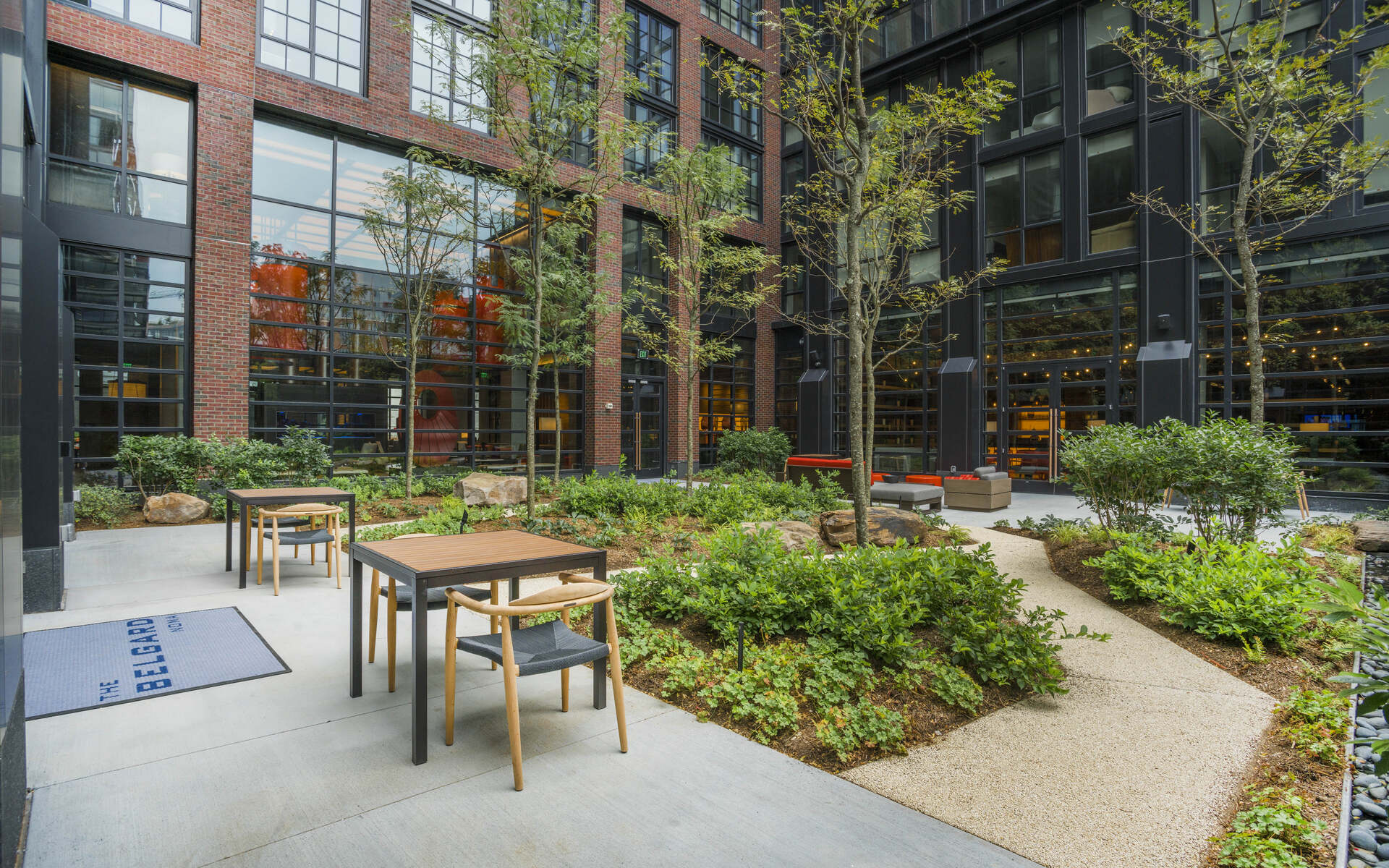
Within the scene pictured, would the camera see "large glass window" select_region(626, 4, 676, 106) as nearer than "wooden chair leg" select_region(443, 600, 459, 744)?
Result: No

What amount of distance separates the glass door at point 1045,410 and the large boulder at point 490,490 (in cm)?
1149

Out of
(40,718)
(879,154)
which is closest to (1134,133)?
(879,154)

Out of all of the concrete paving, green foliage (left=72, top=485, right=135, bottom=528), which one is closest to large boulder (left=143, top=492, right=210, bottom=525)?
green foliage (left=72, top=485, right=135, bottom=528)

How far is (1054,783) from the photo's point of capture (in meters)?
2.77

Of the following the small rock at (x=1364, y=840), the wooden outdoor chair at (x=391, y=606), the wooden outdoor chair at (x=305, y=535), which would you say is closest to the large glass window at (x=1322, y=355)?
the small rock at (x=1364, y=840)

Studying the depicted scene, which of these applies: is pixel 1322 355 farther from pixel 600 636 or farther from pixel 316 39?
pixel 316 39

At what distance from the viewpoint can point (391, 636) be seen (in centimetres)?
376

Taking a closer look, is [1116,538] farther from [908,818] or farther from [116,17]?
[116,17]

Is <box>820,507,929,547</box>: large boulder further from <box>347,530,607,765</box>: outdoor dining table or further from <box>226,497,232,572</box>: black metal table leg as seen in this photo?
<box>226,497,232,572</box>: black metal table leg

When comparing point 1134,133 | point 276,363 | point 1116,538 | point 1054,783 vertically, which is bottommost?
point 1054,783

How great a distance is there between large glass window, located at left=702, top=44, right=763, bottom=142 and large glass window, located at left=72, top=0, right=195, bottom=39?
1280 centimetres

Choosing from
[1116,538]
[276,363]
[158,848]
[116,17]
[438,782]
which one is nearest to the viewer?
[158,848]

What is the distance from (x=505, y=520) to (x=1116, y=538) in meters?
7.26

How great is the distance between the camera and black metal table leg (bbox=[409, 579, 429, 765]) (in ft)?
9.12
